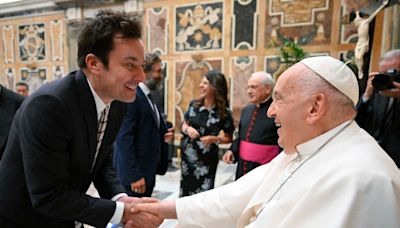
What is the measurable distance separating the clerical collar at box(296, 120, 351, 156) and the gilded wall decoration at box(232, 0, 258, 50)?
4947mm

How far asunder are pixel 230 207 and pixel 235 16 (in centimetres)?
515

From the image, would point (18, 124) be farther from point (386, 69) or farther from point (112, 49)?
point (386, 69)

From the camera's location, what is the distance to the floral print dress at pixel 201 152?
2986 mm

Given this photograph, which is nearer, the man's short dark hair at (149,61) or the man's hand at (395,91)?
the man's hand at (395,91)

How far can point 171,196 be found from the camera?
156 inches

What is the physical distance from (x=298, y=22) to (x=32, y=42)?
7072 mm

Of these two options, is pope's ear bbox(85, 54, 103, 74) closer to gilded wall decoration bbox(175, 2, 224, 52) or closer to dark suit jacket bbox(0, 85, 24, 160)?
dark suit jacket bbox(0, 85, 24, 160)

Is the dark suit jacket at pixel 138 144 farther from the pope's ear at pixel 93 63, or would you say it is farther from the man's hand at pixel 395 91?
the man's hand at pixel 395 91

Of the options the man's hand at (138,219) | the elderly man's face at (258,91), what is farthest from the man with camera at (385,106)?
the man's hand at (138,219)

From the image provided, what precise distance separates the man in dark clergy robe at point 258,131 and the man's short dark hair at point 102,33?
5.59 ft

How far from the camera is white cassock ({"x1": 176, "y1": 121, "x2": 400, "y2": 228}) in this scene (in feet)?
2.86

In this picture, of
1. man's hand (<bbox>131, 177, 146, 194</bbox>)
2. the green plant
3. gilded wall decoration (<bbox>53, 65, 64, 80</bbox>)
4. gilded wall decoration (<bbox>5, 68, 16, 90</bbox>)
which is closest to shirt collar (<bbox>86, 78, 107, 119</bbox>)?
man's hand (<bbox>131, 177, 146, 194</bbox>)

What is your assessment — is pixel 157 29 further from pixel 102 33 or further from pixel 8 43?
pixel 102 33

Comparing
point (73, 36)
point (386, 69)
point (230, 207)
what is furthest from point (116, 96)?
point (73, 36)
